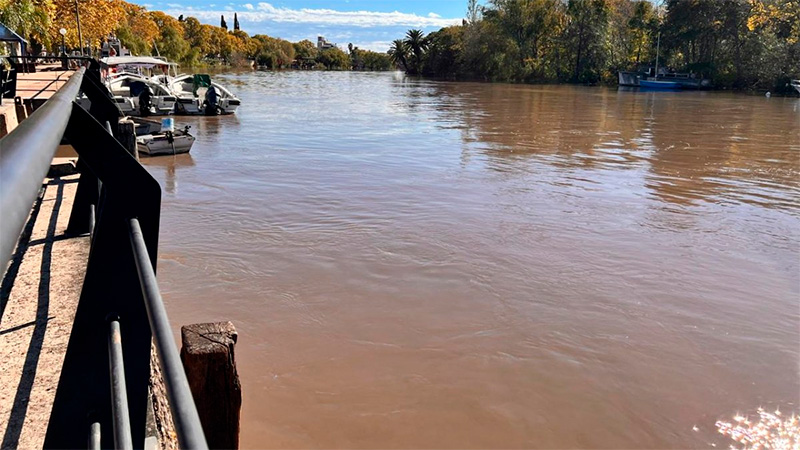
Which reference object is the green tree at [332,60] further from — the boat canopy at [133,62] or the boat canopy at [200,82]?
the boat canopy at [200,82]

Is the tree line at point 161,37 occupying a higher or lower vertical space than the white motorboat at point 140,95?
higher

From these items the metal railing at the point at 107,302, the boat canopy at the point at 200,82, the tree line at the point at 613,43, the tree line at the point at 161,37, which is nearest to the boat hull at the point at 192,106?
the boat canopy at the point at 200,82

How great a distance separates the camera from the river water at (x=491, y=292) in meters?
4.92

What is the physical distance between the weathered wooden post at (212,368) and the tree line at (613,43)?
43.4 m

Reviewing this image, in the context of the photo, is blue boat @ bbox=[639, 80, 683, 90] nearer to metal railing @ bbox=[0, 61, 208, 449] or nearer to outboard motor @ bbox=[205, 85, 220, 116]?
outboard motor @ bbox=[205, 85, 220, 116]

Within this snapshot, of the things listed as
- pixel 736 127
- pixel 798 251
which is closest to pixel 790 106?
pixel 736 127

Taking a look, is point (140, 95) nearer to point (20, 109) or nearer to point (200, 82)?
point (200, 82)

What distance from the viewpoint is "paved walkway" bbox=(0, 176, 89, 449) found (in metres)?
2.29

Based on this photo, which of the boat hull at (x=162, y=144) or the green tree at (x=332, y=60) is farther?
the green tree at (x=332, y=60)

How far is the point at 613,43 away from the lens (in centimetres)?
6400

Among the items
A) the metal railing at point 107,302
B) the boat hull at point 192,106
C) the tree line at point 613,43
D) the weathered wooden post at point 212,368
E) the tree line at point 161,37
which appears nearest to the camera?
the metal railing at point 107,302

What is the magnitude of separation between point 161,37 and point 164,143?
6574 cm

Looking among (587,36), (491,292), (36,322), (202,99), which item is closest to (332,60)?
(587,36)

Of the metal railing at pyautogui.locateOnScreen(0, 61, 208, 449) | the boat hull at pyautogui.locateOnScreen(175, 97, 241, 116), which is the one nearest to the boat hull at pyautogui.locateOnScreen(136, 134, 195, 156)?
the boat hull at pyautogui.locateOnScreen(175, 97, 241, 116)
